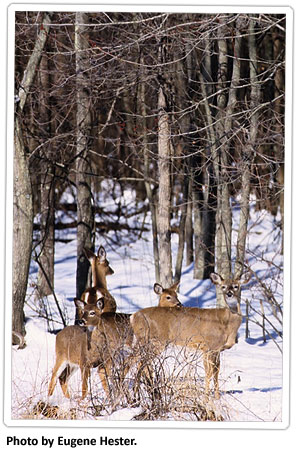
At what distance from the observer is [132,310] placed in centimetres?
1260

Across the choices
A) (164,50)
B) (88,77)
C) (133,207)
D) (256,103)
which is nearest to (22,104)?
(88,77)

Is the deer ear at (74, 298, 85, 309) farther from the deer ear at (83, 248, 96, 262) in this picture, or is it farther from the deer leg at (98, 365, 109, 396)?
the deer ear at (83, 248, 96, 262)

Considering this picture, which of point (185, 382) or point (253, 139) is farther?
point (253, 139)

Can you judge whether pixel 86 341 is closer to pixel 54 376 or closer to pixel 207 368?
pixel 54 376

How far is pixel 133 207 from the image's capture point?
21406mm

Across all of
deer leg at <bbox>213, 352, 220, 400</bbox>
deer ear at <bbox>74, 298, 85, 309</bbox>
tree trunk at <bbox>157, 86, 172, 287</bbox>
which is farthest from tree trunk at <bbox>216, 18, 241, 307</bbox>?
deer ear at <bbox>74, 298, 85, 309</bbox>

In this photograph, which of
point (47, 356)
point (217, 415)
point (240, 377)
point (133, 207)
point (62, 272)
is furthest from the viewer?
point (133, 207)

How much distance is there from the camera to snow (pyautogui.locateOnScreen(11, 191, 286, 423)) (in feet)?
24.1

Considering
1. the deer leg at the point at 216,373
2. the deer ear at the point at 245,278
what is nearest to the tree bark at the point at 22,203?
the deer ear at the point at 245,278

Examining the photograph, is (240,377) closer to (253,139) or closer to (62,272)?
(253,139)

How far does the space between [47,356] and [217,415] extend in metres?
3.23
